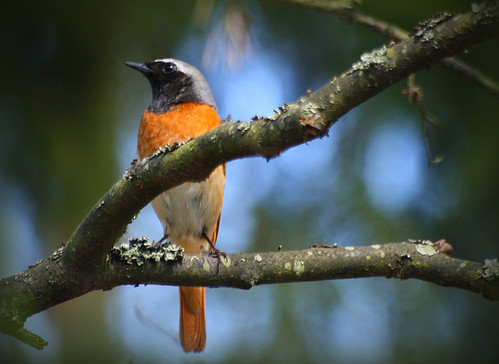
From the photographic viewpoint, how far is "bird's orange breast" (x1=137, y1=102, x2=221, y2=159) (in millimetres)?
4555

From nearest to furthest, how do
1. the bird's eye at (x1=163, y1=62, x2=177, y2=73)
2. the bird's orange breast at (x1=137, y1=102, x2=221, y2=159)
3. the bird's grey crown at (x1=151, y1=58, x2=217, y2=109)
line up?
the bird's orange breast at (x1=137, y1=102, x2=221, y2=159)
the bird's grey crown at (x1=151, y1=58, x2=217, y2=109)
the bird's eye at (x1=163, y1=62, x2=177, y2=73)

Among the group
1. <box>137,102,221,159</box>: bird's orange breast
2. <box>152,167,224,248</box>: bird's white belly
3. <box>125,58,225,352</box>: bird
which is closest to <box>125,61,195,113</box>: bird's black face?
<box>125,58,225,352</box>: bird

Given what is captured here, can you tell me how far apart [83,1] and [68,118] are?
116 centimetres

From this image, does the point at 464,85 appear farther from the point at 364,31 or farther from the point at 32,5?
the point at 32,5

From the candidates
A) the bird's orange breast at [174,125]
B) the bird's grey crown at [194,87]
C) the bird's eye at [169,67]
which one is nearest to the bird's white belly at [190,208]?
the bird's orange breast at [174,125]

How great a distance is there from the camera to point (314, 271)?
2969mm

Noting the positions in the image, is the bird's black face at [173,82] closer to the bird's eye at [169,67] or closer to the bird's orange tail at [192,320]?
the bird's eye at [169,67]

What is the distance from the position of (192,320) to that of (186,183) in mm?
1206

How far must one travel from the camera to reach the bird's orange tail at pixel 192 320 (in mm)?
4766

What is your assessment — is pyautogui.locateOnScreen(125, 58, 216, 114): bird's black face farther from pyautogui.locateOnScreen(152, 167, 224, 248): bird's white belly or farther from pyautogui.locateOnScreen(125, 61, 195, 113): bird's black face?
pyautogui.locateOnScreen(152, 167, 224, 248): bird's white belly

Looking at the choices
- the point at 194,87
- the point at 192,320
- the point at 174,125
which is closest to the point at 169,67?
the point at 194,87

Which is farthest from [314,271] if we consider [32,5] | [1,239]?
[32,5]

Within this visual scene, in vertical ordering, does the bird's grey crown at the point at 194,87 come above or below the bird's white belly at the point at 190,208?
above

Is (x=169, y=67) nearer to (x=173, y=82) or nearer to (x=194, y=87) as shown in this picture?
(x=173, y=82)
